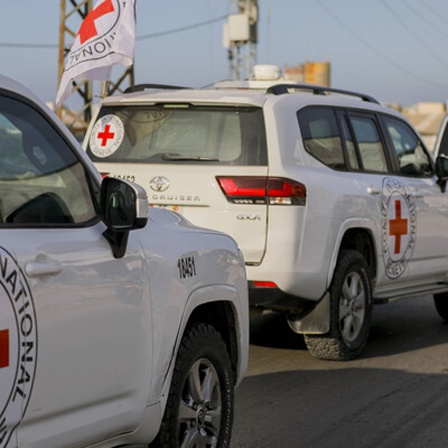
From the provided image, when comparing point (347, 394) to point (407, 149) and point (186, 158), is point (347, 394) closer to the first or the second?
point (186, 158)

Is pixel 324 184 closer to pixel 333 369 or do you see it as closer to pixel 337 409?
pixel 333 369

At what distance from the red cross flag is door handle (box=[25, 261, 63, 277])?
4.83m

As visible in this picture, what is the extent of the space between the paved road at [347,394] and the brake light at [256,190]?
3.92ft

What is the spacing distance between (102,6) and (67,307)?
5595mm

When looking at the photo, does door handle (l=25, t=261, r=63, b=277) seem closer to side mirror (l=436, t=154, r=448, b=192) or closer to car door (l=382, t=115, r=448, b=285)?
car door (l=382, t=115, r=448, b=285)

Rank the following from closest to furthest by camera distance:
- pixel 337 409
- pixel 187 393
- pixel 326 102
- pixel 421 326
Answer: pixel 187 393, pixel 337 409, pixel 326 102, pixel 421 326

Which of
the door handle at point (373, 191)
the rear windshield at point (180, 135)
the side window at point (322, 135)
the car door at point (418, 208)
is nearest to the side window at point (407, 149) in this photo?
the car door at point (418, 208)

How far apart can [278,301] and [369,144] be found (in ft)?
6.37

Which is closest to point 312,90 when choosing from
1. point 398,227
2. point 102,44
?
point 398,227

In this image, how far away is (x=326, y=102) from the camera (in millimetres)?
9039

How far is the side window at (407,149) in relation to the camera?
9.95 meters

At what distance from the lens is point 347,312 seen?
8852 mm

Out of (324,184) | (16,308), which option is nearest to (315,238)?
(324,184)

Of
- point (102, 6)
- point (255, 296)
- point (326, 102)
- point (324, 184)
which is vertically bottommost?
point (255, 296)
